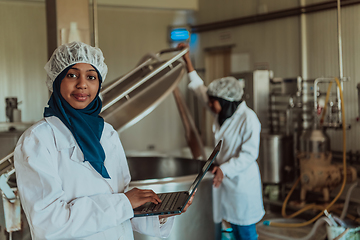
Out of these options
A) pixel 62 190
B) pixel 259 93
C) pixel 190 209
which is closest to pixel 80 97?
pixel 62 190

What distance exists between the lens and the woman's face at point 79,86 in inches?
51.9

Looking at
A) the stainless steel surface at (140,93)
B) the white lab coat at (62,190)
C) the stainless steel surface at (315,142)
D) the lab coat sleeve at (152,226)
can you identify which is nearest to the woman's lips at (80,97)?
the white lab coat at (62,190)

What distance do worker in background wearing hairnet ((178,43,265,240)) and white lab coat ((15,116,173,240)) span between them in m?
1.30

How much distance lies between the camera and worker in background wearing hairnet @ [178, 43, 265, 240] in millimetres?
2623

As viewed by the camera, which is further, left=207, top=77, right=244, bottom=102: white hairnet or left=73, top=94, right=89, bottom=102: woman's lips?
left=207, top=77, right=244, bottom=102: white hairnet

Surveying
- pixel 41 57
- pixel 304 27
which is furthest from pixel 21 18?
pixel 304 27

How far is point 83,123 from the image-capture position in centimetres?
135

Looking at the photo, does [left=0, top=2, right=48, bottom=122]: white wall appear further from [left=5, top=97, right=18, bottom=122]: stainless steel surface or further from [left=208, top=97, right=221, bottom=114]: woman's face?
[left=208, top=97, right=221, bottom=114]: woman's face

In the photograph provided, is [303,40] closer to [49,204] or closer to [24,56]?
[24,56]

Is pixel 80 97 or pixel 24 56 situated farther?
pixel 24 56

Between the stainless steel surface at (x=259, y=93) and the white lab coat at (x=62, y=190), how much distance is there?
11.9ft

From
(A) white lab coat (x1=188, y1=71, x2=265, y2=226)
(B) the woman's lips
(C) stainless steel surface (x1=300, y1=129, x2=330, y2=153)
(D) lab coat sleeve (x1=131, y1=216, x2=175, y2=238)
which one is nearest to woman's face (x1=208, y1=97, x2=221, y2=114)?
(A) white lab coat (x1=188, y1=71, x2=265, y2=226)

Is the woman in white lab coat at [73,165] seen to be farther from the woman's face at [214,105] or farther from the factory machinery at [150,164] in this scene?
the woman's face at [214,105]

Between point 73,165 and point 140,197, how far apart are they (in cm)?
25
